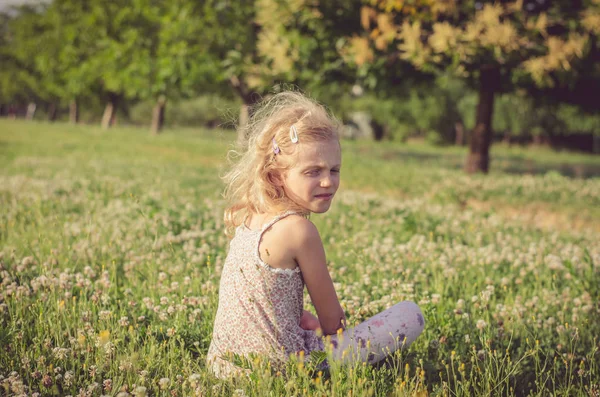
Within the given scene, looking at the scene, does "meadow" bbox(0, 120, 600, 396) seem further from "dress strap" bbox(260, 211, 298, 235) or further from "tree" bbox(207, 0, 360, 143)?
"tree" bbox(207, 0, 360, 143)

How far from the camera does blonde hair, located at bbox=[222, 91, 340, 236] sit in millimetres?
3129

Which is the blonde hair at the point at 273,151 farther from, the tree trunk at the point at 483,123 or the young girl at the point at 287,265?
the tree trunk at the point at 483,123

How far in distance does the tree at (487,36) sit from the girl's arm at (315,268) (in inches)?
411

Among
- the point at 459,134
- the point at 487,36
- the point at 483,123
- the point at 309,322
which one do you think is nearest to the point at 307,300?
the point at 309,322

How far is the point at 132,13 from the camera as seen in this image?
3067cm

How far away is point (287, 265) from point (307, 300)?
1502 millimetres

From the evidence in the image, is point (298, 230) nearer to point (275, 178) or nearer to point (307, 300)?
point (275, 178)

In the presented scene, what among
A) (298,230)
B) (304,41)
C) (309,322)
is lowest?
(309,322)

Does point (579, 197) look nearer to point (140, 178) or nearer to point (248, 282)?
point (140, 178)

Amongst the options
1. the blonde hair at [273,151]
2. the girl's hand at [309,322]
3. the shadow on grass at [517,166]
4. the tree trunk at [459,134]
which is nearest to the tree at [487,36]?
the shadow on grass at [517,166]

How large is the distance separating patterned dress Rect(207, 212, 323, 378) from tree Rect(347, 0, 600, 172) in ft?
34.5

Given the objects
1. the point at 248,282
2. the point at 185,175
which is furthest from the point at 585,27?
the point at 248,282

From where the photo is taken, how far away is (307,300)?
4434 mm

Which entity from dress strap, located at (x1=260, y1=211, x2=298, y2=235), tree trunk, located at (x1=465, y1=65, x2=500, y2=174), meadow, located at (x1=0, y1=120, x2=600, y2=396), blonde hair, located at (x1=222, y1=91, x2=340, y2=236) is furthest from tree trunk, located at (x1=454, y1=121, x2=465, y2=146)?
dress strap, located at (x1=260, y1=211, x2=298, y2=235)
